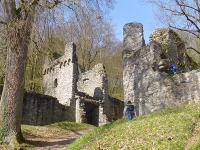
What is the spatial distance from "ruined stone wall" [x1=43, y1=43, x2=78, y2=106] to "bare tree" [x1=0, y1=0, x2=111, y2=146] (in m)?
12.4

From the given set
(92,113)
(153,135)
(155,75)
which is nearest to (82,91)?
(92,113)

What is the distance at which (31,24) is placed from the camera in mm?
9961

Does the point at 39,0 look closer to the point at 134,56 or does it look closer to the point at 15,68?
the point at 15,68

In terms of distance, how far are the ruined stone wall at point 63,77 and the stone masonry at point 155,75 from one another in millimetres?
9455

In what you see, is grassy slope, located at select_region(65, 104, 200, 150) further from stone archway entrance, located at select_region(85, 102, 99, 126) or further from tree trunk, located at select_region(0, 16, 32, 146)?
stone archway entrance, located at select_region(85, 102, 99, 126)

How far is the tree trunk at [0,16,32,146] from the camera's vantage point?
979 centimetres

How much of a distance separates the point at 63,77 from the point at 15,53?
14648 mm

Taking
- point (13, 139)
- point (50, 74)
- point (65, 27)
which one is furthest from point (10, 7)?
point (50, 74)

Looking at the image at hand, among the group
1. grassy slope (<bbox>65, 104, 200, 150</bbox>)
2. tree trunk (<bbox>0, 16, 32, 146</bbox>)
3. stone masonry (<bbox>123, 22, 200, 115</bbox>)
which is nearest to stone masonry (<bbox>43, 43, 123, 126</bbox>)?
stone masonry (<bbox>123, 22, 200, 115</bbox>)

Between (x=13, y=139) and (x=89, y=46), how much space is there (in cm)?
2363

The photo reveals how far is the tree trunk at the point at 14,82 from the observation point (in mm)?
9789

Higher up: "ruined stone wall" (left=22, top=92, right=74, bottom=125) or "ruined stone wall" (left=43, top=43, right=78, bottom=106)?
"ruined stone wall" (left=43, top=43, right=78, bottom=106)

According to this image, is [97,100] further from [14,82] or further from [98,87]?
[14,82]

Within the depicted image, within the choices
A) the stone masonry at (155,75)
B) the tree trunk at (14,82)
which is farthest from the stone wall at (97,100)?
the tree trunk at (14,82)
